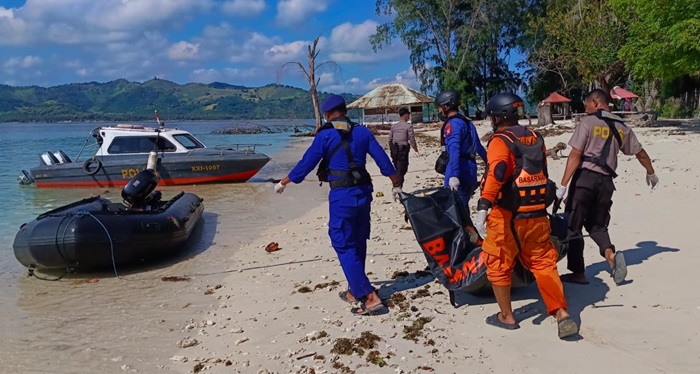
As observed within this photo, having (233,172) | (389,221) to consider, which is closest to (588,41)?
(233,172)

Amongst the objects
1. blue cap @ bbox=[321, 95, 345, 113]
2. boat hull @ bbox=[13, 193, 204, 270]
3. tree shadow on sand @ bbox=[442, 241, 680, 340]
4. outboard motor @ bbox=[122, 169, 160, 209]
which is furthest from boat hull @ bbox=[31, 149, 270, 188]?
tree shadow on sand @ bbox=[442, 241, 680, 340]

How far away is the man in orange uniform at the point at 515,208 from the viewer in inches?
152

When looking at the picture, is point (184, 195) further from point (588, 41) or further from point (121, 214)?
point (588, 41)

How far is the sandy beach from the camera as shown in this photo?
12.3 ft

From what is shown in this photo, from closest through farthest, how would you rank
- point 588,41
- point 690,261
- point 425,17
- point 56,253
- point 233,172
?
1. point 690,261
2. point 56,253
3. point 233,172
4. point 588,41
5. point 425,17

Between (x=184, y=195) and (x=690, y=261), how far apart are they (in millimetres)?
7863

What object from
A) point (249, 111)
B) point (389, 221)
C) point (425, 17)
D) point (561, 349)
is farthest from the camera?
point (249, 111)

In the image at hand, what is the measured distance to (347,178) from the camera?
4789 millimetres

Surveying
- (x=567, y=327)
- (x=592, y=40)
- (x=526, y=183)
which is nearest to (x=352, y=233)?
(x=526, y=183)

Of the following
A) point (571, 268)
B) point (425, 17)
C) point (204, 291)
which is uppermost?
point (425, 17)

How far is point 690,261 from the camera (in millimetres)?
5305

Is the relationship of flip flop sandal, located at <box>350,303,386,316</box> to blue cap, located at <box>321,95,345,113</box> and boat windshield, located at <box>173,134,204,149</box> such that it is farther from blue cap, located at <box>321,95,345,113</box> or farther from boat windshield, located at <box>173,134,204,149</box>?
boat windshield, located at <box>173,134,204,149</box>

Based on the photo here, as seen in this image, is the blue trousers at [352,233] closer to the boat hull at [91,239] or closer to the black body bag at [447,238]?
the black body bag at [447,238]

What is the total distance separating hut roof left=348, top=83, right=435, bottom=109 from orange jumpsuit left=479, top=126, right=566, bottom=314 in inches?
1725
